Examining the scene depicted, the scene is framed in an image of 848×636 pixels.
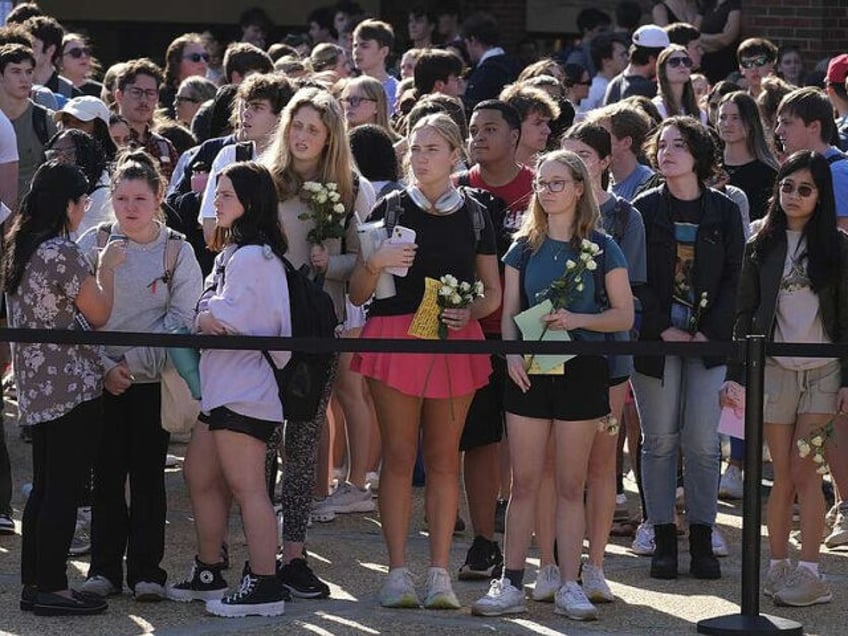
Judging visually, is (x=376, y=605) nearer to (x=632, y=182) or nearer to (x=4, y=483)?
(x=4, y=483)

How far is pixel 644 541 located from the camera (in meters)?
8.74

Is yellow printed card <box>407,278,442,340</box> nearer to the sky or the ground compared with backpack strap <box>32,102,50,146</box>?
nearer to the ground

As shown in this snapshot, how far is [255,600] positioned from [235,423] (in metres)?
0.72

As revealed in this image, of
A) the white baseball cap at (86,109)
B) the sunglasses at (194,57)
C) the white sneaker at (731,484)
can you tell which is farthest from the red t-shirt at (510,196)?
the sunglasses at (194,57)

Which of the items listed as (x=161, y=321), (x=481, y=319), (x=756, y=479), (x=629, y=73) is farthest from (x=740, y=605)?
(x=629, y=73)

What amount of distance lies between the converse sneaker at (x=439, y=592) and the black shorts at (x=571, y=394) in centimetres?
75

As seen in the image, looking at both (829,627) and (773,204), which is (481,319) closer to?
(773,204)

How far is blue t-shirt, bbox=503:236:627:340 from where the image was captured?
7457mm

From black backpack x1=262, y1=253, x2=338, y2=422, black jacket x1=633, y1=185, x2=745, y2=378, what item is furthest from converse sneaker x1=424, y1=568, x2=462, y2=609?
black jacket x1=633, y1=185, x2=745, y2=378

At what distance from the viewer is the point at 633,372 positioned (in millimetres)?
8305

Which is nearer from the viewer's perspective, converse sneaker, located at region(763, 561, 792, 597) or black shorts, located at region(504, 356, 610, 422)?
black shorts, located at region(504, 356, 610, 422)

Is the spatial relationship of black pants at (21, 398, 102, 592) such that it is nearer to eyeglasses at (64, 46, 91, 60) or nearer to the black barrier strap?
the black barrier strap

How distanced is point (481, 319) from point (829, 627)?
76.7 inches

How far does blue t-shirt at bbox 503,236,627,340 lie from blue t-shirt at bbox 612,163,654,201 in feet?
5.06
